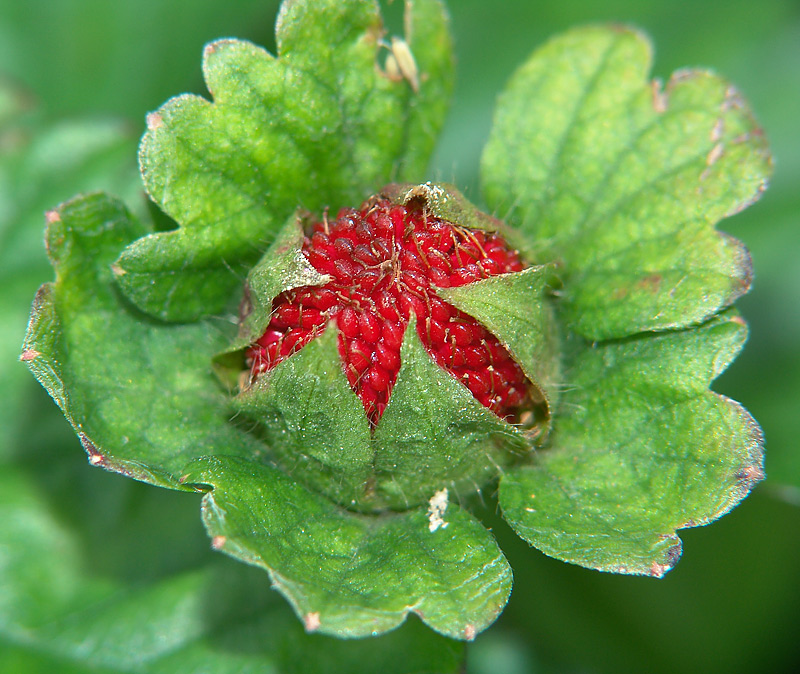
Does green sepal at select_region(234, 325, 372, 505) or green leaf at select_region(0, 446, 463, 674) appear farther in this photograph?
green leaf at select_region(0, 446, 463, 674)

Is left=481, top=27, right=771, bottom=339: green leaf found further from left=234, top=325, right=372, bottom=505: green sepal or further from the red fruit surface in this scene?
left=234, top=325, right=372, bottom=505: green sepal

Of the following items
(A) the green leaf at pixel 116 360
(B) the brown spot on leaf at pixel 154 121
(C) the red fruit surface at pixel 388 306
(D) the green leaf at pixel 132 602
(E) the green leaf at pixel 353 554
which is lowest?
(D) the green leaf at pixel 132 602

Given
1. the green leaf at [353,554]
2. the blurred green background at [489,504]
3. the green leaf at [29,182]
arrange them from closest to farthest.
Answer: the green leaf at [353,554] → the blurred green background at [489,504] → the green leaf at [29,182]

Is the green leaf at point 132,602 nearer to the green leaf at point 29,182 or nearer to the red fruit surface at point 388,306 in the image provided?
the green leaf at point 29,182

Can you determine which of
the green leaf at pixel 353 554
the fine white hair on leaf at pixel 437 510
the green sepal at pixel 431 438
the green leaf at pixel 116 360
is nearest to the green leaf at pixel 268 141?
the green leaf at pixel 116 360

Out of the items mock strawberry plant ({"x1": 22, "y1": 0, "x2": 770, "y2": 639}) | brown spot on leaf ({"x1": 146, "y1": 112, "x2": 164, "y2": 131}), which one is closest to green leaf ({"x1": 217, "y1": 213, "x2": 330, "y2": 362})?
mock strawberry plant ({"x1": 22, "y1": 0, "x2": 770, "y2": 639})

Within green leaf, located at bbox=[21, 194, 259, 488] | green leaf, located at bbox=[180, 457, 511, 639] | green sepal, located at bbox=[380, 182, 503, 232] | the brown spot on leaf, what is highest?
the brown spot on leaf

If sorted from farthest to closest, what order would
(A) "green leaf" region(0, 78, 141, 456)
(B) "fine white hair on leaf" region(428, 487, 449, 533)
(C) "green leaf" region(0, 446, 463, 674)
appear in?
1. (A) "green leaf" region(0, 78, 141, 456)
2. (C) "green leaf" region(0, 446, 463, 674)
3. (B) "fine white hair on leaf" region(428, 487, 449, 533)
